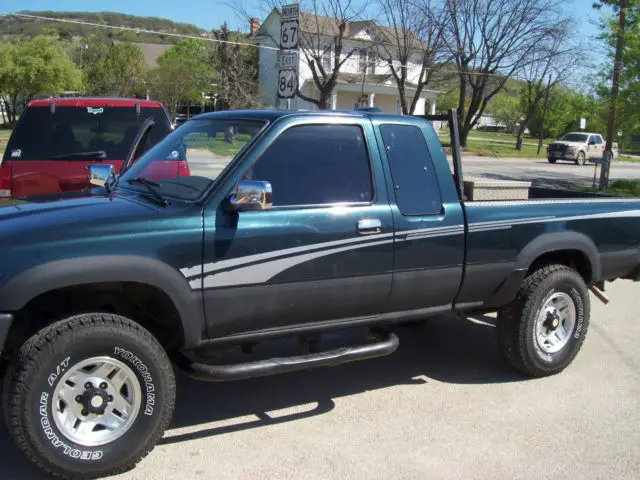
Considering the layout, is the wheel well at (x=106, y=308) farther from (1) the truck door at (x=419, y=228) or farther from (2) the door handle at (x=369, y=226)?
(1) the truck door at (x=419, y=228)

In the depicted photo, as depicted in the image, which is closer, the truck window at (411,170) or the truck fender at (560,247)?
the truck window at (411,170)

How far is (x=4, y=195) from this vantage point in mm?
6875

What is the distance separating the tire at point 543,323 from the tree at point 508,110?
277 ft

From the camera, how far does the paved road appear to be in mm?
3748

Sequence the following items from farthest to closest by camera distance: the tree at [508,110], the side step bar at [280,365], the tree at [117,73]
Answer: the tree at [508,110] < the tree at [117,73] < the side step bar at [280,365]

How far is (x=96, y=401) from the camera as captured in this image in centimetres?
349

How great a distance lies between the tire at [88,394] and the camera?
3.28m

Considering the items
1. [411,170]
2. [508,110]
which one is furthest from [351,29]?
[508,110]

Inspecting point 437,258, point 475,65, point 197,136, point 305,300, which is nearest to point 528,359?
point 437,258

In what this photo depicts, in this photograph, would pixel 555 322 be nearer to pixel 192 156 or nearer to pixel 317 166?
pixel 317 166

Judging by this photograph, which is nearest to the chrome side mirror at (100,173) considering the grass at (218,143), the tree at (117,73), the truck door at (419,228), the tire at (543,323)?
the grass at (218,143)

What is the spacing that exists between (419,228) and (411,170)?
1.38 ft

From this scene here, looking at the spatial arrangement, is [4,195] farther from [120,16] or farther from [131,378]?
[120,16]

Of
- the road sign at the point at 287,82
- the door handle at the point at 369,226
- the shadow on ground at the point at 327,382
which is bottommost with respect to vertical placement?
the shadow on ground at the point at 327,382
